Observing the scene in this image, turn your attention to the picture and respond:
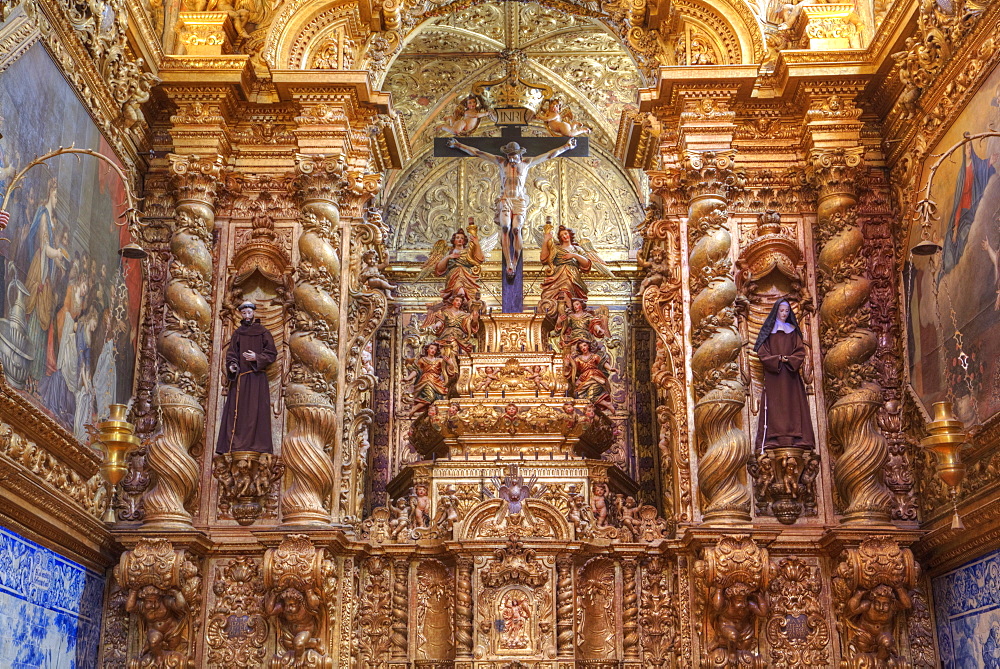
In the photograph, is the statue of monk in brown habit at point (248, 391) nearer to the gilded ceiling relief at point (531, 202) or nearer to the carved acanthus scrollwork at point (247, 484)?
the carved acanthus scrollwork at point (247, 484)

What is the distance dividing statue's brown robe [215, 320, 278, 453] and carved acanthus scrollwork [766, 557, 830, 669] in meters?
5.60

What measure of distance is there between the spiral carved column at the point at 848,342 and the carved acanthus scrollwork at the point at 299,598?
540 centimetres

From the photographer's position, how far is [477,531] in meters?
12.1

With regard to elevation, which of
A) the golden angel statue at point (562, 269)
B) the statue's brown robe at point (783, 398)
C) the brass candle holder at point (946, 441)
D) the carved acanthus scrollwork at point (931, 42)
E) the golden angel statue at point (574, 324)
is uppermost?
the carved acanthus scrollwork at point (931, 42)

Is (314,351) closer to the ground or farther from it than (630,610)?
farther from it

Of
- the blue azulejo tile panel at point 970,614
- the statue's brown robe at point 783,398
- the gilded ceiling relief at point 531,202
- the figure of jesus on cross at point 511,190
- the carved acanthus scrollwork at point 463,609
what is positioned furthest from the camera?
the gilded ceiling relief at point 531,202

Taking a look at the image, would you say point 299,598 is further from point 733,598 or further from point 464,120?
point 464,120

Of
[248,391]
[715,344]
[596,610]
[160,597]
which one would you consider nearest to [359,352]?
[248,391]

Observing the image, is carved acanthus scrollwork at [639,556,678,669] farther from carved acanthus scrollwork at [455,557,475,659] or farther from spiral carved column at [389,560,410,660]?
spiral carved column at [389,560,410,660]

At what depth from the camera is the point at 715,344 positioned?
12.3m

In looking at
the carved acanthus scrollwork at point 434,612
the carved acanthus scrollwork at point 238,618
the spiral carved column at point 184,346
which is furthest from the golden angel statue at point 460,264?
the carved acanthus scrollwork at point 238,618

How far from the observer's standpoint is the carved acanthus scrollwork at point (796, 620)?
37.8ft

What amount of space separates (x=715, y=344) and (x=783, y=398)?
0.94m

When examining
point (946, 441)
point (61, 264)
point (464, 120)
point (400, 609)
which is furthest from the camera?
point (464, 120)
